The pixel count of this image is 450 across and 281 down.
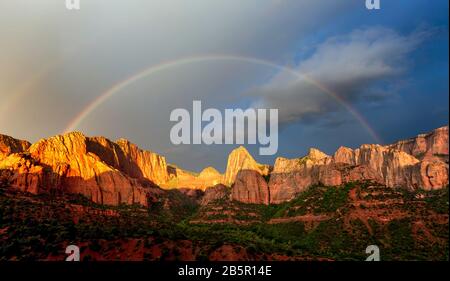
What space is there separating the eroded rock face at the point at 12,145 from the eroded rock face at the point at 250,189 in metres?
91.2

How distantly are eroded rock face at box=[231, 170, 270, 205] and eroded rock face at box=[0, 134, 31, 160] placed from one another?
91.2 m

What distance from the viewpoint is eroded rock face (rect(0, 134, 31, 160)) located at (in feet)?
537

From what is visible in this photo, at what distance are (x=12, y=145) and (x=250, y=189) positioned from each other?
333 feet

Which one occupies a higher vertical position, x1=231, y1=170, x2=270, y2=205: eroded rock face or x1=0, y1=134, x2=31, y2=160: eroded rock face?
x1=0, y1=134, x2=31, y2=160: eroded rock face

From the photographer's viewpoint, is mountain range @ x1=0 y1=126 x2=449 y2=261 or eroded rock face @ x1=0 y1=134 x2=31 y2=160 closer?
mountain range @ x1=0 y1=126 x2=449 y2=261

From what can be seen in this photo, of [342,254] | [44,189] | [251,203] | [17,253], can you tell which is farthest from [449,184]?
[17,253]

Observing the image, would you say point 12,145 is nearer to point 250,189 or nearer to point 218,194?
point 218,194

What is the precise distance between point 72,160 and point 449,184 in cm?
15886

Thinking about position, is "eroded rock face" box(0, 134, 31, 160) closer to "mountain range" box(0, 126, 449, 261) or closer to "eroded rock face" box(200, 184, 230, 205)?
"mountain range" box(0, 126, 449, 261)

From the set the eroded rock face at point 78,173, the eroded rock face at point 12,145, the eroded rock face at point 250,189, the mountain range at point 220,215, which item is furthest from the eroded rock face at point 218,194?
the eroded rock face at point 12,145

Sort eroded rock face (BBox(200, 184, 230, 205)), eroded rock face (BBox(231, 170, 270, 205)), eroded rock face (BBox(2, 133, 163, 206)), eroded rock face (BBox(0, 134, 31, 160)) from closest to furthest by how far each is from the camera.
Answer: eroded rock face (BBox(2, 133, 163, 206))
eroded rock face (BBox(0, 134, 31, 160))
eroded rock face (BBox(231, 170, 270, 205))
eroded rock face (BBox(200, 184, 230, 205))

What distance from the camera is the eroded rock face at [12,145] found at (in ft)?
537

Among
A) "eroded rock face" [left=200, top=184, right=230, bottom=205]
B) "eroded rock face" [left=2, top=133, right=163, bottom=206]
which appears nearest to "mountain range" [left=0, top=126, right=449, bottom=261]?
"eroded rock face" [left=2, top=133, right=163, bottom=206]
